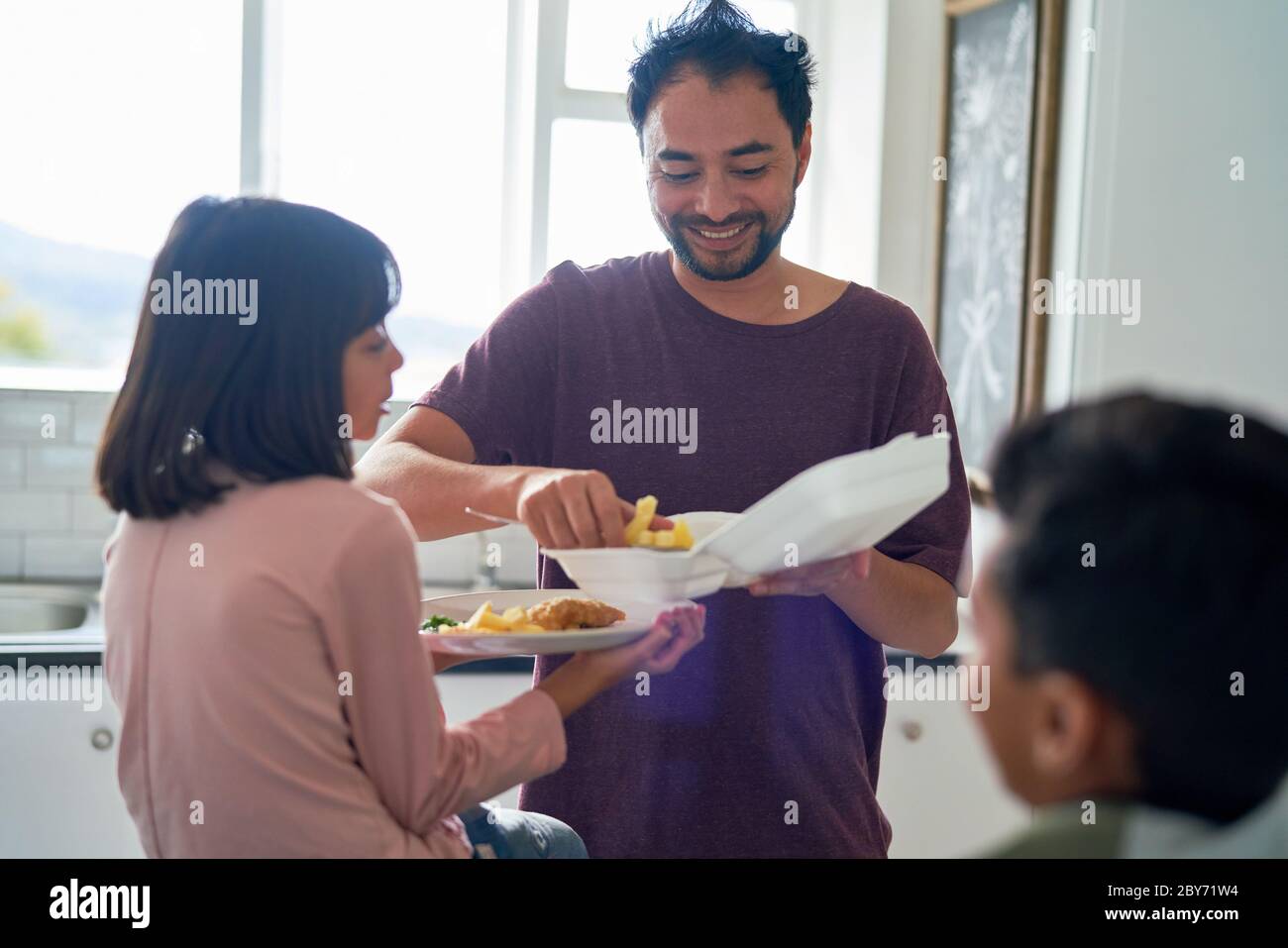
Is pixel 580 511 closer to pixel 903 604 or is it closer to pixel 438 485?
pixel 438 485

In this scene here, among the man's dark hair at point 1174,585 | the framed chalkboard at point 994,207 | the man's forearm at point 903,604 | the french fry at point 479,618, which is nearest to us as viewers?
A: the man's dark hair at point 1174,585

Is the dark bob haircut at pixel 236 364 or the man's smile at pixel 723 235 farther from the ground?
the man's smile at pixel 723 235

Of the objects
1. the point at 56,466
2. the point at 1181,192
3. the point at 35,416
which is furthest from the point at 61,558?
the point at 1181,192

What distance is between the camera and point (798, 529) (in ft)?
3.41

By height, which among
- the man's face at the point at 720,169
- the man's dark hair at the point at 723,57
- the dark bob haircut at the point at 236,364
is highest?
the man's dark hair at the point at 723,57

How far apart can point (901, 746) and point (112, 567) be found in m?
1.79

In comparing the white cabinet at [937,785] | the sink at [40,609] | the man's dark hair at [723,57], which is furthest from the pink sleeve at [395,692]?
the sink at [40,609]

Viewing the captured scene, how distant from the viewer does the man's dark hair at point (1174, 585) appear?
2.42ft

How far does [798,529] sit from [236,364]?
48cm

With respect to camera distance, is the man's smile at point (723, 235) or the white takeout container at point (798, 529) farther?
the man's smile at point (723, 235)

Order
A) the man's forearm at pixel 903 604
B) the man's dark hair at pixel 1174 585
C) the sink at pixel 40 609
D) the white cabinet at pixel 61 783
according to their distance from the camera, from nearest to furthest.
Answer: the man's dark hair at pixel 1174 585
the man's forearm at pixel 903 604
the white cabinet at pixel 61 783
the sink at pixel 40 609

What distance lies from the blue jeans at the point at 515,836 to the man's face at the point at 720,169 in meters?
0.68

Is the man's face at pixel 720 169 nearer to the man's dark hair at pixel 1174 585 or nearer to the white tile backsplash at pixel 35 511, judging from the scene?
the man's dark hair at pixel 1174 585

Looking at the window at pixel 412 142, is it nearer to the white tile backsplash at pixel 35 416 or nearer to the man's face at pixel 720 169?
the white tile backsplash at pixel 35 416
